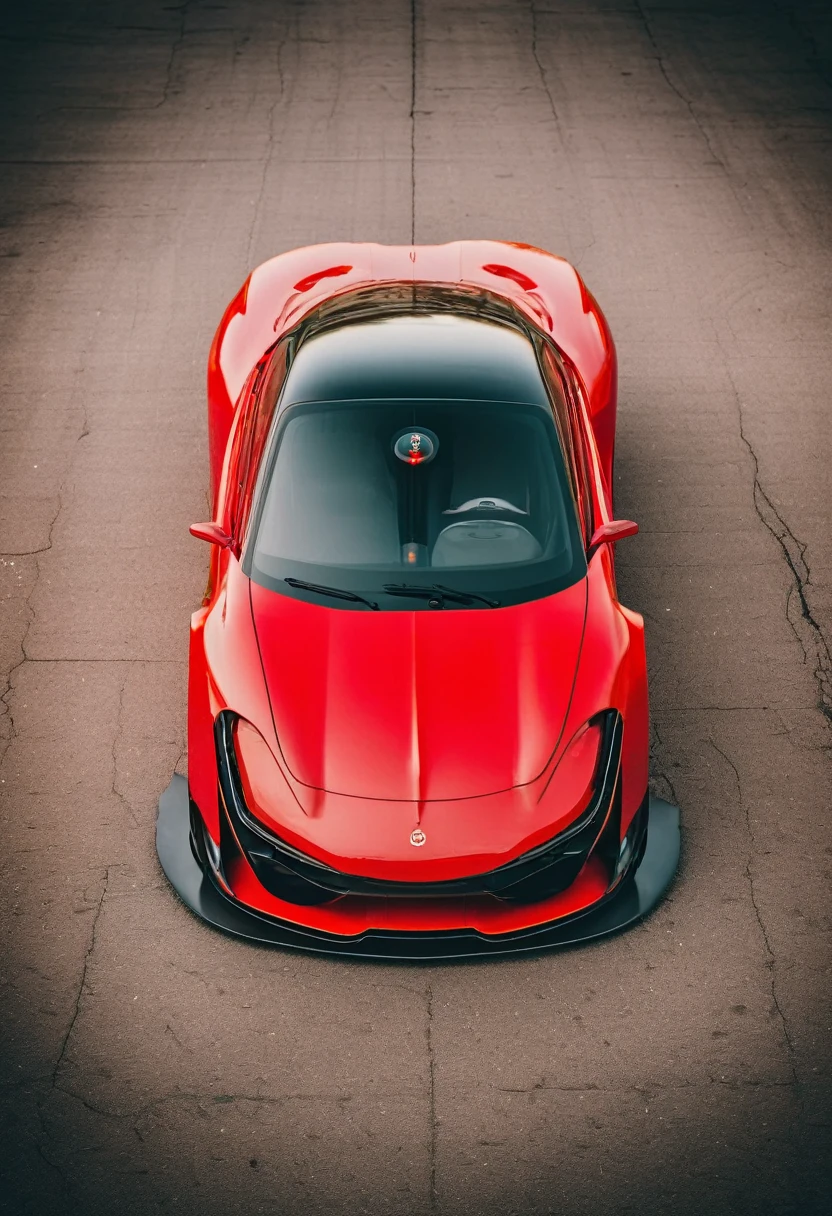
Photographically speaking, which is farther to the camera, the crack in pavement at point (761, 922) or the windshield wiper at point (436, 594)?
the windshield wiper at point (436, 594)

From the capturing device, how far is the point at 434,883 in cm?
366

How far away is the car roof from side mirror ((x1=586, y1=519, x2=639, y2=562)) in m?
A: 0.61

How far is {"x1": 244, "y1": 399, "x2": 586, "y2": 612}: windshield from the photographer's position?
14.0 feet

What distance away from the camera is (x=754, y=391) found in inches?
281

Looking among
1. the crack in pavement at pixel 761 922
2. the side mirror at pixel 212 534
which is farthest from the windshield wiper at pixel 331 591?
the crack in pavement at pixel 761 922

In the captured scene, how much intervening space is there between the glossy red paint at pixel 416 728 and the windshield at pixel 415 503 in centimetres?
12

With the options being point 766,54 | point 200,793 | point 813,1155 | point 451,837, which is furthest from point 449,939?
point 766,54

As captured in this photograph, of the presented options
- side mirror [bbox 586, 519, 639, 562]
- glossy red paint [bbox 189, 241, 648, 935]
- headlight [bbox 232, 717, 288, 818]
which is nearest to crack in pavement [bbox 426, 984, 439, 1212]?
glossy red paint [bbox 189, 241, 648, 935]

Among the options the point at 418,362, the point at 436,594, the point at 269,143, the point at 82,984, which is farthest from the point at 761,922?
the point at 269,143

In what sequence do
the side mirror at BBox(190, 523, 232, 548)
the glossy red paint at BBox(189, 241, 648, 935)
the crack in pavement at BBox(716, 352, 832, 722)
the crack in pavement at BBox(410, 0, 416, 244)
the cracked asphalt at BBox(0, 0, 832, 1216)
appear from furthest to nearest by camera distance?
the crack in pavement at BBox(410, 0, 416, 244) < the crack in pavement at BBox(716, 352, 832, 722) < the side mirror at BBox(190, 523, 232, 548) < the glossy red paint at BBox(189, 241, 648, 935) < the cracked asphalt at BBox(0, 0, 832, 1216)

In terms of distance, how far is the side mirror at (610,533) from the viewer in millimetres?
4370

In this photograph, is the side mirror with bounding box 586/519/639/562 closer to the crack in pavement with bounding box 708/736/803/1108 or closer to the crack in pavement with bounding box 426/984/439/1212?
the crack in pavement with bounding box 708/736/803/1108

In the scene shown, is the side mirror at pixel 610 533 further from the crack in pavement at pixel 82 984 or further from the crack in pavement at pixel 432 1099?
the crack in pavement at pixel 82 984

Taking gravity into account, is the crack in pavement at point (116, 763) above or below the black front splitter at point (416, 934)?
below
